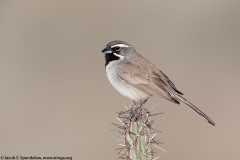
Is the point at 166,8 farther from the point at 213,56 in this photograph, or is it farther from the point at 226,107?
the point at 226,107

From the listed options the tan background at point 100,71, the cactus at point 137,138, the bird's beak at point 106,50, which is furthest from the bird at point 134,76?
the tan background at point 100,71

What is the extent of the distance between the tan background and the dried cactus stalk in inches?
267

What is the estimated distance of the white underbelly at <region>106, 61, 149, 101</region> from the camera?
9.39 metres

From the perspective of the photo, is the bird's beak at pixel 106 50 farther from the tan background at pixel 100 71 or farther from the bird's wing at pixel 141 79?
the tan background at pixel 100 71

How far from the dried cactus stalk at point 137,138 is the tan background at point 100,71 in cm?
677

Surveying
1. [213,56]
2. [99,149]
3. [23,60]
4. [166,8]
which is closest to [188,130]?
[99,149]

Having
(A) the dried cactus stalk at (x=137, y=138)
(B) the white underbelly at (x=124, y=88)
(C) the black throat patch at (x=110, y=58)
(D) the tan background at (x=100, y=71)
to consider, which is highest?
(D) the tan background at (x=100, y=71)

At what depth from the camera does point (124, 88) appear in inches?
374

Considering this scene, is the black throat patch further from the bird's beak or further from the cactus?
the cactus

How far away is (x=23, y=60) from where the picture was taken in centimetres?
2117

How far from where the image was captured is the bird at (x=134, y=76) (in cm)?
917

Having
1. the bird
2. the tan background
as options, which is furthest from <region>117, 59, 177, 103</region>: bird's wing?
the tan background

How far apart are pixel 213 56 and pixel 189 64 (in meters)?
1.42

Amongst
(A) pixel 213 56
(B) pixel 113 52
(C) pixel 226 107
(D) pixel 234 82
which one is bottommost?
(B) pixel 113 52
